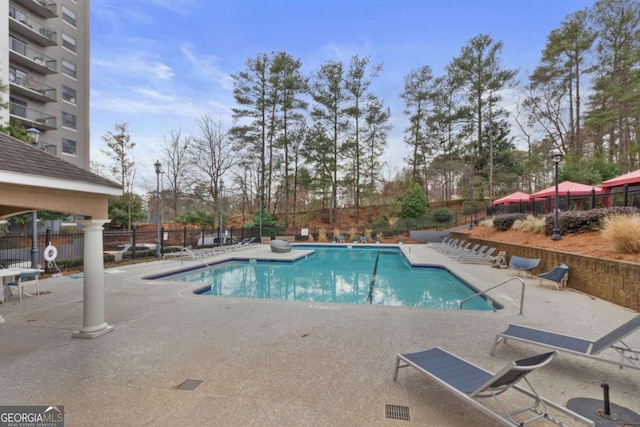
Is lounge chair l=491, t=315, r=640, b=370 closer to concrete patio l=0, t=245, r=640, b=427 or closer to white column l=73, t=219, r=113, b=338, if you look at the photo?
concrete patio l=0, t=245, r=640, b=427

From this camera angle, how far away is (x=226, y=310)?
536cm

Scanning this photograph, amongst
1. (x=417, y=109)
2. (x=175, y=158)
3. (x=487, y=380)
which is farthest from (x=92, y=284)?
(x=417, y=109)

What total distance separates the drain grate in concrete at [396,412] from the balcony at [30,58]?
30.4 metres

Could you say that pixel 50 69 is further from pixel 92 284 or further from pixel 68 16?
pixel 92 284

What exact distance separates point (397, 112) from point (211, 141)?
1802cm

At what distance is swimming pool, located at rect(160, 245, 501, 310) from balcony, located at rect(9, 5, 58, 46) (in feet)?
80.0

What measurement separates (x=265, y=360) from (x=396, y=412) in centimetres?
157

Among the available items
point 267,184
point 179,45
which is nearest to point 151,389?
point 179,45

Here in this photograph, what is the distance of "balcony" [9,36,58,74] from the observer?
2026 cm

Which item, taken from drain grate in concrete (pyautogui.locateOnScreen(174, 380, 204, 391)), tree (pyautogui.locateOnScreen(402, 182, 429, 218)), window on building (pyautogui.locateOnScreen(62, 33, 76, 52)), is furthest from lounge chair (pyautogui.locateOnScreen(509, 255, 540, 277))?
window on building (pyautogui.locateOnScreen(62, 33, 76, 52))

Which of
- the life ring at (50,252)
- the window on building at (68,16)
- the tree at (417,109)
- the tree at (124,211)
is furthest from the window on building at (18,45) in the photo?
the tree at (417,109)

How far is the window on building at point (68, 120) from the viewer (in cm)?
2344

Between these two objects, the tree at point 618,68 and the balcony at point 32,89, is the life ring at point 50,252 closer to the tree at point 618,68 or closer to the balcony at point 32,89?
the balcony at point 32,89

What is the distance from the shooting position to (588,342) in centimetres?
316
